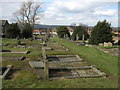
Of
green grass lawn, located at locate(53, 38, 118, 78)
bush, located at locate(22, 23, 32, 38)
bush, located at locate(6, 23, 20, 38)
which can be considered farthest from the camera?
bush, located at locate(22, 23, 32, 38)

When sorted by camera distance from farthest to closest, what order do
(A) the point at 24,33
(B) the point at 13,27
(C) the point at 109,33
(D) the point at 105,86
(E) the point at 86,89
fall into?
(A) the point at 24,33, (B) the point at 13,27, (C) the point at 109,33, (D) the point at 105,86, (E) the point at 86,89

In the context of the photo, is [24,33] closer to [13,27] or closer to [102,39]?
[13,27]

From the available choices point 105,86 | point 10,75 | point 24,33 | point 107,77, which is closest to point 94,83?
point 105,86

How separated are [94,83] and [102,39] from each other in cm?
1974

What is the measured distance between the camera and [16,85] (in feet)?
18.4

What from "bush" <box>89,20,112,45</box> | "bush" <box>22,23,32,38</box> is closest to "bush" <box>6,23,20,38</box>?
"bush" <box>22,23,32,38</box>

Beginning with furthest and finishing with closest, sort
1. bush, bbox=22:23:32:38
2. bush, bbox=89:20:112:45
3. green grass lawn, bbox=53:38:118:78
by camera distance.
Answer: bush, bbox=22:23:32:38 < bush, bbox=89:20:112:45 < green grass lawn, bbox=53:38:118:78

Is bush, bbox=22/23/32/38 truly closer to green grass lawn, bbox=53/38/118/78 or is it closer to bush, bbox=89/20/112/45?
Result: bush, bbox=89/20/112/45

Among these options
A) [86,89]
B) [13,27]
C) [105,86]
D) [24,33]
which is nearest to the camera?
[86,89]

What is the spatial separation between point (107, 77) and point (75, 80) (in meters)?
1.59

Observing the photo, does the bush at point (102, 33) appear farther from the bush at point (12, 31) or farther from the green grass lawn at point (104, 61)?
the bush at point (12, 31)

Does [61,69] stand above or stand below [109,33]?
below

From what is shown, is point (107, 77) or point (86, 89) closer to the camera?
point (86, 89)

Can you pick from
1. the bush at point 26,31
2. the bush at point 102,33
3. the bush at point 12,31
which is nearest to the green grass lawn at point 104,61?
the bush at point 102,33
